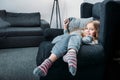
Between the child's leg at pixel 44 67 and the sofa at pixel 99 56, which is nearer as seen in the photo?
the child's leg at pixel 44 67

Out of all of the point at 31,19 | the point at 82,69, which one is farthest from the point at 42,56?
the point at 31,19

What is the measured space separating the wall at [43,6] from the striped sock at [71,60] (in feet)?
9.44

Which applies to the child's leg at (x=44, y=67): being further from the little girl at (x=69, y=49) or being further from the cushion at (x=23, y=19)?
the cushion at (x=23, y=19)

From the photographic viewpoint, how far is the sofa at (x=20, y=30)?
3822 mm

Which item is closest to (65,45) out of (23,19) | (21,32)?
(21,32)

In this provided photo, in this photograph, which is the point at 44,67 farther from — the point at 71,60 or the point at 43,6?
the point at 43,6

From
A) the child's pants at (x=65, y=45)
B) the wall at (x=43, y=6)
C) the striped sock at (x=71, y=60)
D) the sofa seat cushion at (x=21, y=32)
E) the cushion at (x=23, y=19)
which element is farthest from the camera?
the wall at (x=43, y=6)

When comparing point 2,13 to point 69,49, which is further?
point 2,13

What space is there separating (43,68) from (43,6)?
314cm

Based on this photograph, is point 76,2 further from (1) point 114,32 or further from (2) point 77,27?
(1) point 114,32

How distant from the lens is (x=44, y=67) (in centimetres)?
191

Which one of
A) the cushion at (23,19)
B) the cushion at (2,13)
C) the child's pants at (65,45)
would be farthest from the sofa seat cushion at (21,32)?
the child's pants at (65,45)

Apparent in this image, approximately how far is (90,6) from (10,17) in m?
1.90

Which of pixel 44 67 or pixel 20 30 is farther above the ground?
pixel 20 30
